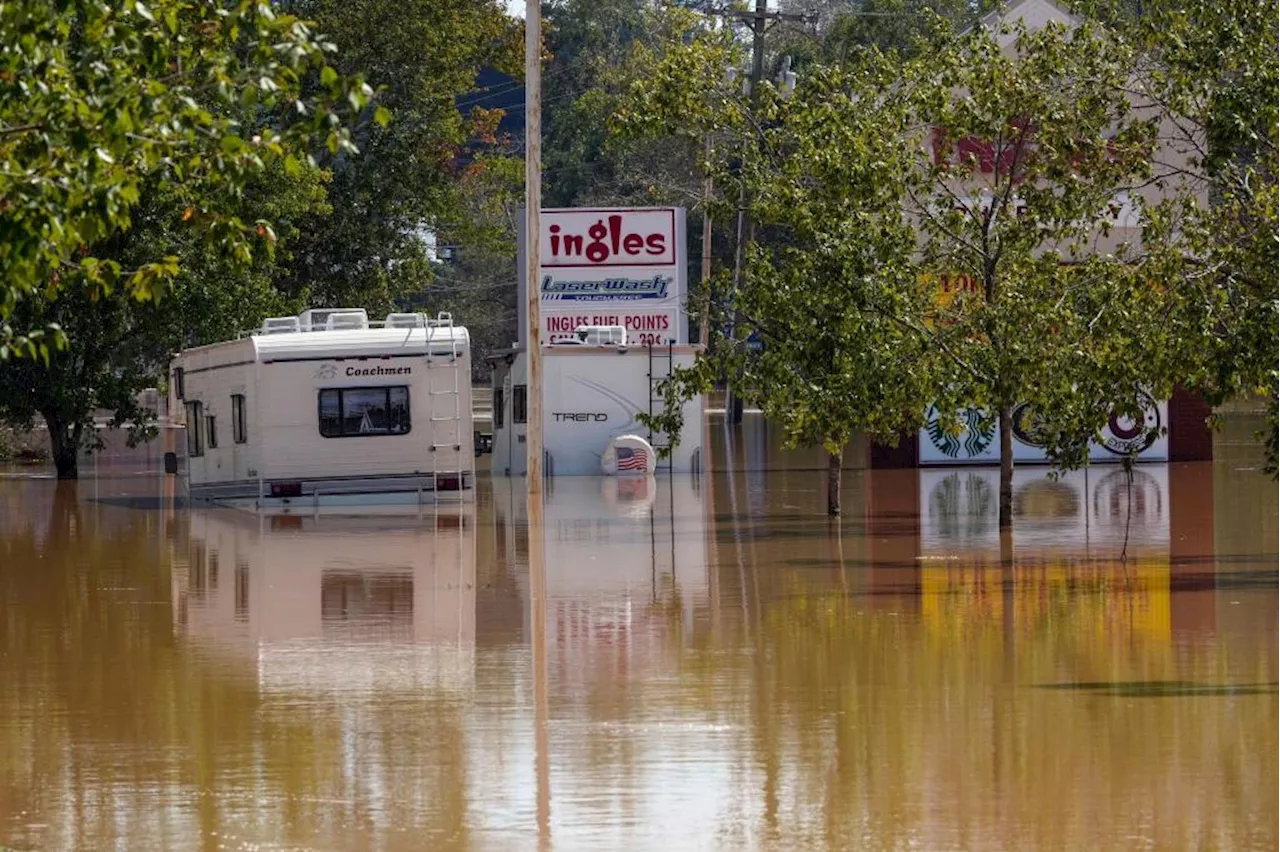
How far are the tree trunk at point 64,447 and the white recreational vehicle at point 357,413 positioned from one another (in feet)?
32.8

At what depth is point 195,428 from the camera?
32.7 metres

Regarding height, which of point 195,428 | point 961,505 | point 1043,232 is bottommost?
point 961,505

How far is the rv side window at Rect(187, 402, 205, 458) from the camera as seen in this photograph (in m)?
32.4

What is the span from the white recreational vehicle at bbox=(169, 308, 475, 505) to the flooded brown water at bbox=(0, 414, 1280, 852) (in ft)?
13.6

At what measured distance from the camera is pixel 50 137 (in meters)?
8.93

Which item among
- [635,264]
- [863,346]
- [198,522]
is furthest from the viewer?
[635,264]

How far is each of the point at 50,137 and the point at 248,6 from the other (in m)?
0.98

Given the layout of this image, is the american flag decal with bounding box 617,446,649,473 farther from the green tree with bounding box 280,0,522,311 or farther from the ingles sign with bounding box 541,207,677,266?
the green tree with bounding box 280,0,522,311

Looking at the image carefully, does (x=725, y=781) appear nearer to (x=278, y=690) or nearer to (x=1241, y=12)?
(x=278, y=690)

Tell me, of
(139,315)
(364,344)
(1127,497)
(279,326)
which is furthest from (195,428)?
(1127,497)

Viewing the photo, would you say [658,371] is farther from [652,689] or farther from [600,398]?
[652,689]

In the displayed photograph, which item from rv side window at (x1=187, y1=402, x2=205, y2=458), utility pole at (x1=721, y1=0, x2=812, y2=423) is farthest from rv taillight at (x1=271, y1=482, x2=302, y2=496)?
utility pole at (x1=721, y1=0, x2=812, y2=423)

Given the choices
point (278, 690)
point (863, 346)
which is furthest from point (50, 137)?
point (863, 346)

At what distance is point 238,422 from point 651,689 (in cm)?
1802
